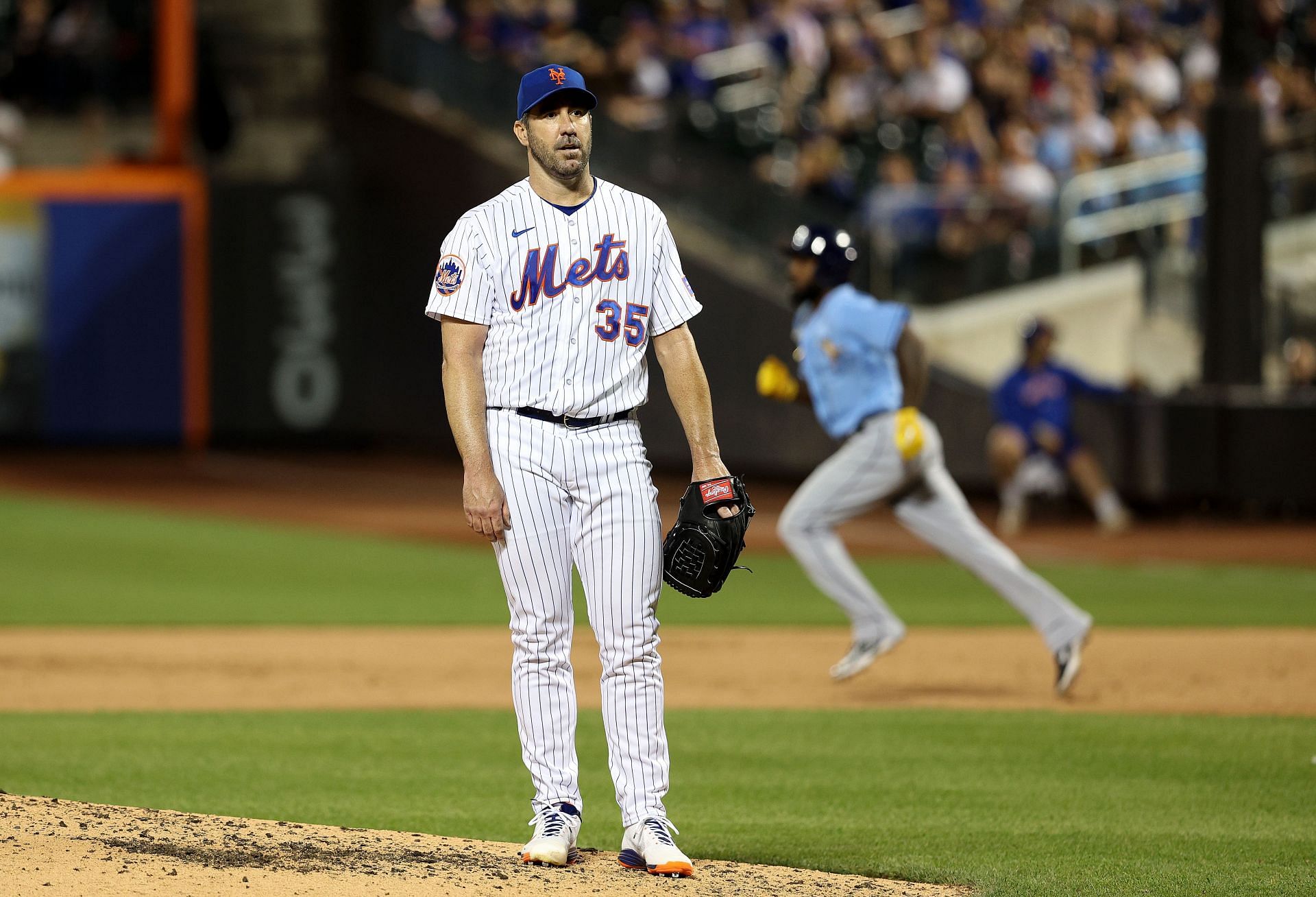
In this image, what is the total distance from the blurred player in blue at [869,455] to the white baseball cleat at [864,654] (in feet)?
0.04

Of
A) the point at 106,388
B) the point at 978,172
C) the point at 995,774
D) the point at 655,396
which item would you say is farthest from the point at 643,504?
the point at 106,388

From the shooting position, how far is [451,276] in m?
4.96

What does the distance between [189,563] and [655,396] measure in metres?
7.44

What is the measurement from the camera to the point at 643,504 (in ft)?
16.5

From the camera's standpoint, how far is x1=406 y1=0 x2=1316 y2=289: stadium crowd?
1830 centimetres

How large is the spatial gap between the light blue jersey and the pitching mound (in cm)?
363

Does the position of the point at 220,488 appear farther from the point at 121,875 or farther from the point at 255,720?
the point at 121,875

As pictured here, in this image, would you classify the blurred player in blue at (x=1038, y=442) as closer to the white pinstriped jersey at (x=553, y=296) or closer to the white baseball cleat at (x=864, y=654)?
the white baseball cleat at (x=864, y=654)

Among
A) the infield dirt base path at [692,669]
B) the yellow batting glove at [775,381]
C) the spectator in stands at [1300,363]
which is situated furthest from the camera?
the spectator in stands at [1300,363]

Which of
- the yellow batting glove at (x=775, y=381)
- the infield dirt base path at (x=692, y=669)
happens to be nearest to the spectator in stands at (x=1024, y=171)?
the infield dirt base path at (x=692, y=669)

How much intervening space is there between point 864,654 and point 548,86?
4.55 meters

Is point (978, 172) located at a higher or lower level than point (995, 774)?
higher

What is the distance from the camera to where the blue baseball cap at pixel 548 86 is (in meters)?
4.92

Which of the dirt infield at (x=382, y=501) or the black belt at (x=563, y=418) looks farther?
the dirt infield at (x=382, y=501)
